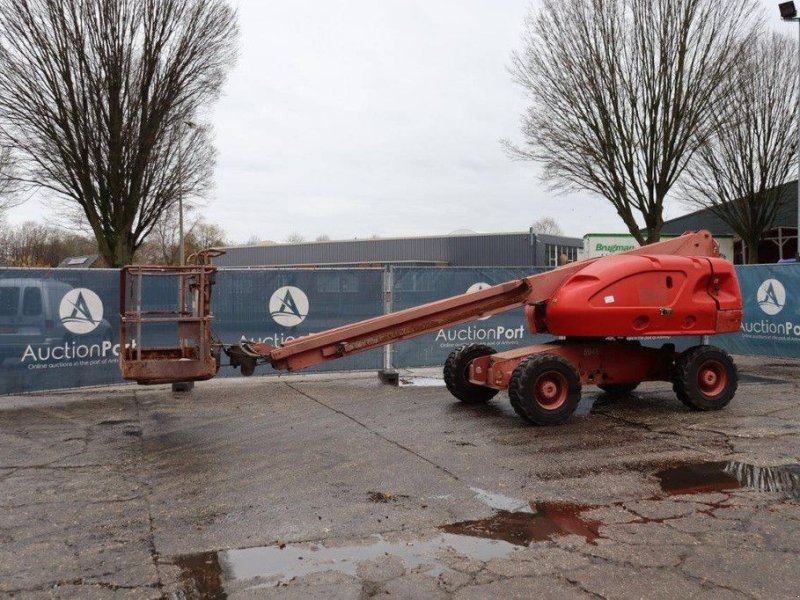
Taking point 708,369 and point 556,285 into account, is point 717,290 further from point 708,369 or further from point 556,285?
point 556,285

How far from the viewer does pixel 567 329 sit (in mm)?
9195

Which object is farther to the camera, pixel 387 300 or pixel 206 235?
pixel 206 235

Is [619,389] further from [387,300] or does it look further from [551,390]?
[387,300]

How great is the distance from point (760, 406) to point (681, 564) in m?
6.21

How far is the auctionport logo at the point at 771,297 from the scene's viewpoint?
15.2 meters

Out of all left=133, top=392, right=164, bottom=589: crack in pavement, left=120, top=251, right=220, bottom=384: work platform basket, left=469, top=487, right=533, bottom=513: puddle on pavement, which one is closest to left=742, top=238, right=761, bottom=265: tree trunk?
left=120, top=251, right=220, bottom=384: work platform basket

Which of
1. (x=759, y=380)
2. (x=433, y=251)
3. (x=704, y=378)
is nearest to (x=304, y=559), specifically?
(x=704, y=378)

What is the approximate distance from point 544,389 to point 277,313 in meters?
5.62

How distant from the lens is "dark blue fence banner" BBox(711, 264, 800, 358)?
14.9 m

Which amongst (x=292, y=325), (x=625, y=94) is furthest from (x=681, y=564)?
(x=625, y=94)

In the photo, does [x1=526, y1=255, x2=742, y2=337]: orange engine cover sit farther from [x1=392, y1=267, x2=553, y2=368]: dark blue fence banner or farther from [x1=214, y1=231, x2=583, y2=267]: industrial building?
[x1=214, y1=231, x2=583, y2=267]: industrial building

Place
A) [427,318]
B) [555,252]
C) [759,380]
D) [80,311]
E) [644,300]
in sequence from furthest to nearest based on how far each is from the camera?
1. [555,252]
2. [759,380]
3. [80,311]
4. [427,318]
5. [644,300]

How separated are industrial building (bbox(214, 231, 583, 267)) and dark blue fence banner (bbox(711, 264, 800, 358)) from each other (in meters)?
25.6

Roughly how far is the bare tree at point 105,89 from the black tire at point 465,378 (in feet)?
36.6
